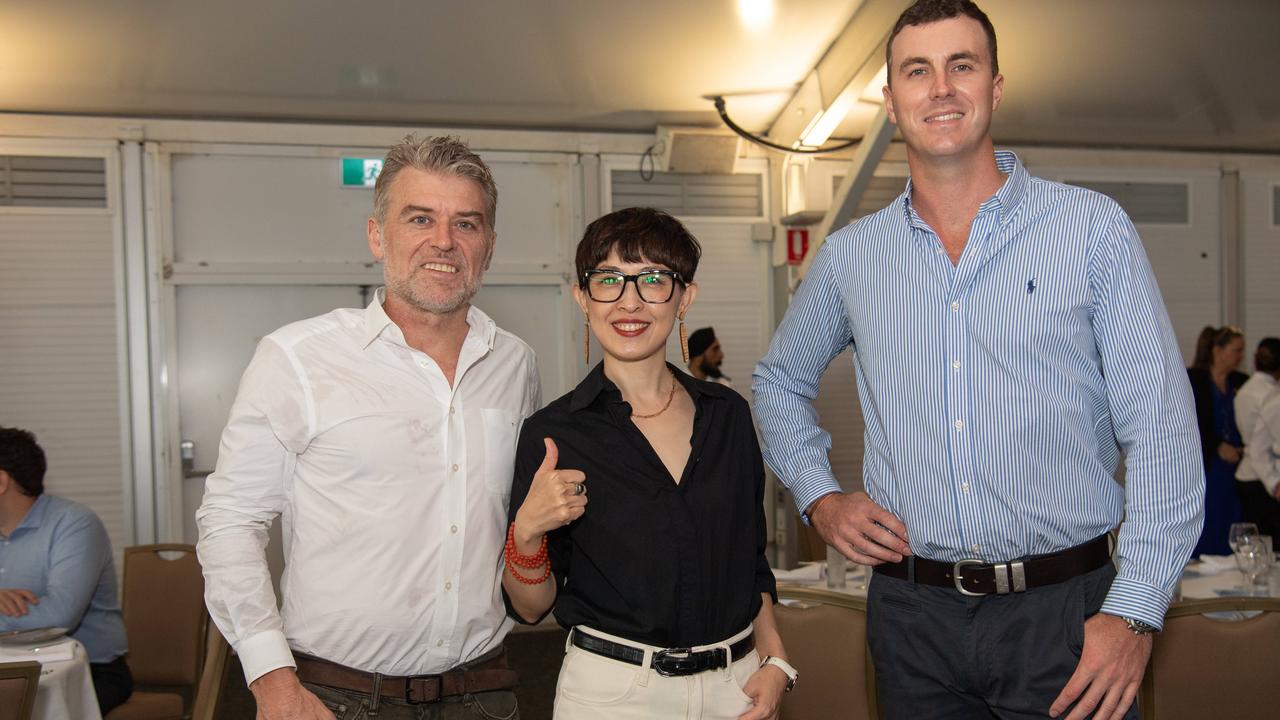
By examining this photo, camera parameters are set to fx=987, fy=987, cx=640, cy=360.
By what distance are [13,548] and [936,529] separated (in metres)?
3.47

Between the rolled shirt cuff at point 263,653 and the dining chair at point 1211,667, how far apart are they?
2224mm

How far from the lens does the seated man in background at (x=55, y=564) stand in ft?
11.9

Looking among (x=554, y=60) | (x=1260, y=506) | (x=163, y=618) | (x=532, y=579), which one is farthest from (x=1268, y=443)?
(x=163, y=618)

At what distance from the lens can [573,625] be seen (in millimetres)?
1769

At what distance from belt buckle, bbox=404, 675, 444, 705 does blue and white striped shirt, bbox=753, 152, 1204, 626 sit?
3.04ft

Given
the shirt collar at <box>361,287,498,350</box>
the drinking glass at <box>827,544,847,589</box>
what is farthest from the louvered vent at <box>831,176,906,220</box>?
the shirt collar at <box>361,287,498,350</box>

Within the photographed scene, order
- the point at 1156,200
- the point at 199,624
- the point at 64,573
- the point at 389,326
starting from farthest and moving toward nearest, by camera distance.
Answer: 1. the point at 1156,200
2. the point at 199,624
3. the point at 64,573
4. the point at 389,326

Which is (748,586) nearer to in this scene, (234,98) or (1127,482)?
(1127,482)

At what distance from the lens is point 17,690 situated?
102 inches

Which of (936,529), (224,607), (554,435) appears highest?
(554,435)

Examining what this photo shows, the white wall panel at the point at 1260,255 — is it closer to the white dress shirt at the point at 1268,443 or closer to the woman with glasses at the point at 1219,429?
the woman with glasses at the point at 1219,429

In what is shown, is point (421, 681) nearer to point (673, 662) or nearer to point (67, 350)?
point (673, 662)

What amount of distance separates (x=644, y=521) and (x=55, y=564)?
115 inches

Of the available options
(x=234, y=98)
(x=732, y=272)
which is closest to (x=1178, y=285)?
(x=732, y=272)
